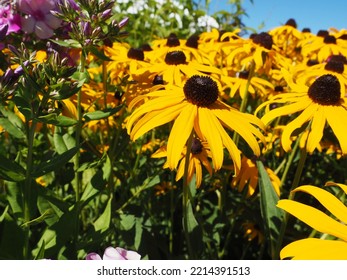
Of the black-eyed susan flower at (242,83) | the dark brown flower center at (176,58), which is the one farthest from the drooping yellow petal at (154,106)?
the black-eyed susan flower at (242,83)

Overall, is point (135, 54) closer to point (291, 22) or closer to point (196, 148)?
point (196, 148)

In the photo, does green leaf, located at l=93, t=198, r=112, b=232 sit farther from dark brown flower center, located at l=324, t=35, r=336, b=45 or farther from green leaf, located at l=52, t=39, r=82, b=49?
dark brown flower center, located at l=324, t=35, r=336, b=45

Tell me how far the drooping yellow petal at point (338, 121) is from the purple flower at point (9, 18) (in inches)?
37.1

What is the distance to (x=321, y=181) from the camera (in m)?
2.60

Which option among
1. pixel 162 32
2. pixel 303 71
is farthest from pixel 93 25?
pixel 162 32

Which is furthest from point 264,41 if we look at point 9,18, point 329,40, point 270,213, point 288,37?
point 288,37

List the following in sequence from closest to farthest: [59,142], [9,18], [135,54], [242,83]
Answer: [9,18] → [59,142] → [135,54] → [242,83]

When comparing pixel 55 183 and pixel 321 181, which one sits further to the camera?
pixel 321 181

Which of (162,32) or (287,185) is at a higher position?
(162,32)

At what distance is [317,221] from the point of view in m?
0.82

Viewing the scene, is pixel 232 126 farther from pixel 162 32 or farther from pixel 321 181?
pixel 162 32

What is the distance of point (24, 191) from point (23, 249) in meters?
0.20

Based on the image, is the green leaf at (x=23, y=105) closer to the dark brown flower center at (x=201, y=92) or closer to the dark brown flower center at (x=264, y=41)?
the dark brown flower center at (x=201, y=92)

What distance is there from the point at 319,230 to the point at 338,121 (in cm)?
57
